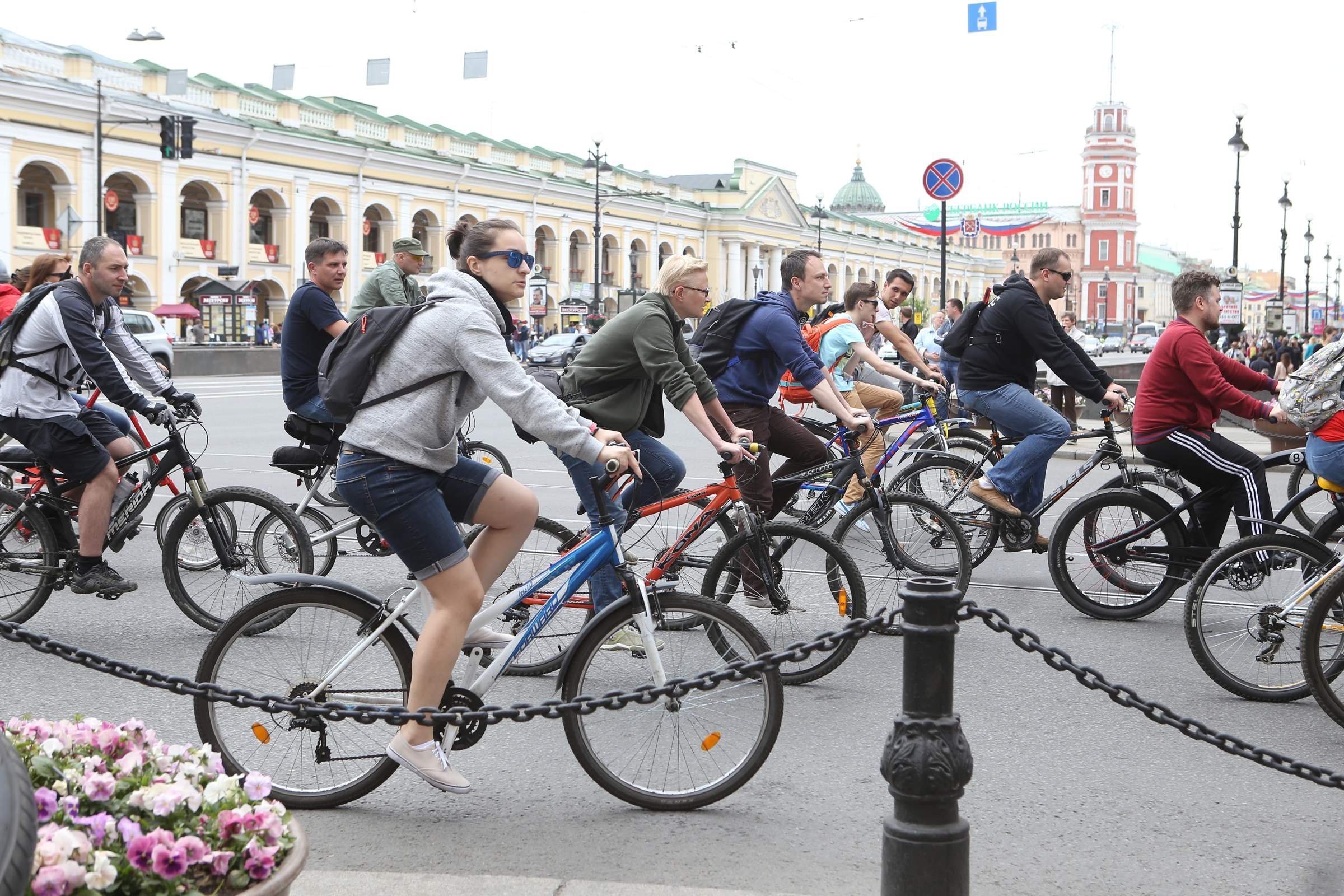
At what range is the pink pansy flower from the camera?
278cm

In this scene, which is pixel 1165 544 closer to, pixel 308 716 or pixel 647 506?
pixel 647 506

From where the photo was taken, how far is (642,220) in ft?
289

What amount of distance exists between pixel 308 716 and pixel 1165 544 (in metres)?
4.54

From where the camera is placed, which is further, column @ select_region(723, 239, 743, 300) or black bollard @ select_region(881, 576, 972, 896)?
column @ select_region(723, 239, 743, 300)

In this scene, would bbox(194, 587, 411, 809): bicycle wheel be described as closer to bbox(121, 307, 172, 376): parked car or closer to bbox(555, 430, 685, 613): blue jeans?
bbox(555, 430, 685, 613): blue jeans

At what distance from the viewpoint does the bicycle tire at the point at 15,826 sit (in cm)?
219

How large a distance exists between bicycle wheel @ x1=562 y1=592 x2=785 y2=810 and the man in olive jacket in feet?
5.17

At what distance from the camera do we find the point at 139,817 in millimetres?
2967

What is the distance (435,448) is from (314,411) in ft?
13.3

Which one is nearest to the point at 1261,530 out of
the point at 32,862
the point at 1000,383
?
the point at 1000,383

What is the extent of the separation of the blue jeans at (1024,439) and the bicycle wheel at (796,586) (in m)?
2.46

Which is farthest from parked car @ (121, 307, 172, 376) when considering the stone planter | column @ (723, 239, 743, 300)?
column @ (723, 239, 743, 300)

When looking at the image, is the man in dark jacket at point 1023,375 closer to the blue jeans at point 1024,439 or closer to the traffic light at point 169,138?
the blue jeans at point 1024,439

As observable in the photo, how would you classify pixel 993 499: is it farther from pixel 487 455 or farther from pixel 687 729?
pixel 487 455
